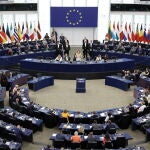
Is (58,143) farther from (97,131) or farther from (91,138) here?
(97,131)

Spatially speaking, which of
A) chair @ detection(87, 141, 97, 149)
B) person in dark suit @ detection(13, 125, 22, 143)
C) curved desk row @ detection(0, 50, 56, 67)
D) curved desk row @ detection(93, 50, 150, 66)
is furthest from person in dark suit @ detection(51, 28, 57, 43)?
chair @ detection(87, 141, 97, 149)

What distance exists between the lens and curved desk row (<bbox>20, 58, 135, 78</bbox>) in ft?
110

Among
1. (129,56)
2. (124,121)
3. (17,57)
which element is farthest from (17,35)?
(124,121)

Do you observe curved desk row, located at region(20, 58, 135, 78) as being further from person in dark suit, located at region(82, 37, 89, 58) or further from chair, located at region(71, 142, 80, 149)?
chair, located at region(71, 142, 80, 149)

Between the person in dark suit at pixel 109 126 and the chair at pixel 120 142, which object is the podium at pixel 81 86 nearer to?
the person in dark suit at pixel 109 126

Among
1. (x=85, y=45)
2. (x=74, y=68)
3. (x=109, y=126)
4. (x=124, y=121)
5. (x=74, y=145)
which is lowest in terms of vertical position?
(x=74, y=145)

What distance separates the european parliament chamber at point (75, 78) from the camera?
21.2m

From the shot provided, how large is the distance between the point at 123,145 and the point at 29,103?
750cm

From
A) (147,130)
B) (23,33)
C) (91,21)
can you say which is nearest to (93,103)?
(147,130)

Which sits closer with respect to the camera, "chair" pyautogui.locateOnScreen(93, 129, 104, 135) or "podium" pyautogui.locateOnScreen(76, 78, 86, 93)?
"chair" pyautogui.locateOnScreen(93, 129, 104, 135)

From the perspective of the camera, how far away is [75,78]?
34.0 metres

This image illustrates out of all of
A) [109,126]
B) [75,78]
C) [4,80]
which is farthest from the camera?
[75,78]

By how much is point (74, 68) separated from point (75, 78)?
0.97 meters

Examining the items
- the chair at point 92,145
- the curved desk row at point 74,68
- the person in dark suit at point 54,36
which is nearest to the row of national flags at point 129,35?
the curved desk row at point 74,68
